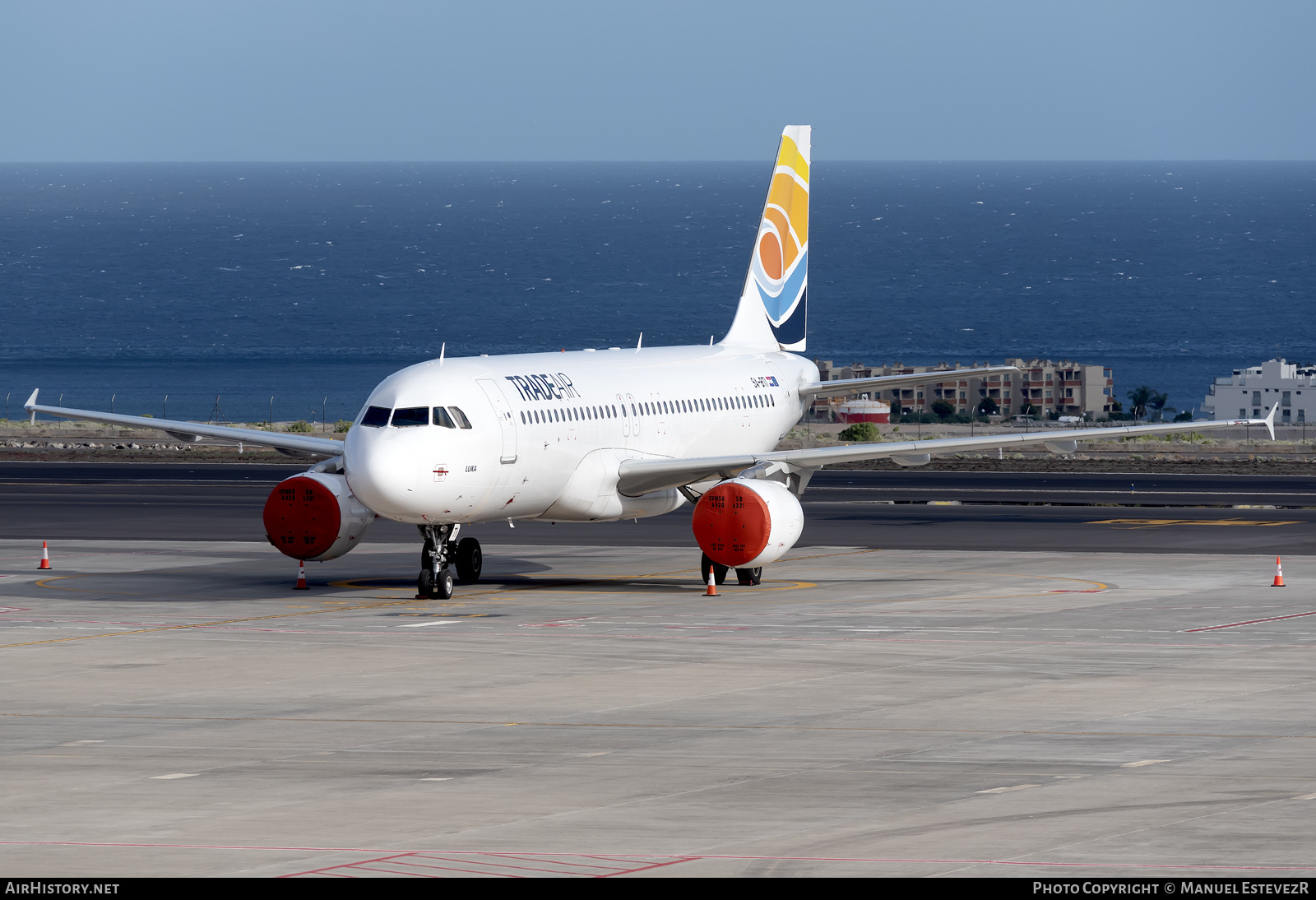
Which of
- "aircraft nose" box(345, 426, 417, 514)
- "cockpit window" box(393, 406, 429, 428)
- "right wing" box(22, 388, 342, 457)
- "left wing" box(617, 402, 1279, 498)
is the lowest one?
"aircraft nose" box(345, 426, 417, 514)

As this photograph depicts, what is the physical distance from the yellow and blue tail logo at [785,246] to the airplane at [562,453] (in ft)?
13.6

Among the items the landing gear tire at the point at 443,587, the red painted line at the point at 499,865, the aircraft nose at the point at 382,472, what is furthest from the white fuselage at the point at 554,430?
the red painted line at the point at 499,865

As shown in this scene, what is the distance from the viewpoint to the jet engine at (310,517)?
40719 millimetres

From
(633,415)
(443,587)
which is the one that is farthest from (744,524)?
(443,587)

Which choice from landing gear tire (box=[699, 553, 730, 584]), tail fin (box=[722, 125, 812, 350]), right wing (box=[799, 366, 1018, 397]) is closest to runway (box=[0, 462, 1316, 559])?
right wing (box=[799, 366, 1018, 397])

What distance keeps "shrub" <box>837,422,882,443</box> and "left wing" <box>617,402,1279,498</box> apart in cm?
5158

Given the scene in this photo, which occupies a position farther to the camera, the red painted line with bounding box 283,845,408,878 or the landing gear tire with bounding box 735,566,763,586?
the landing gear tire with bounding box 735,566,763,586

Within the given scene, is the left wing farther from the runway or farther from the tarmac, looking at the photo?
the runway

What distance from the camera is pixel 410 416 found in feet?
122

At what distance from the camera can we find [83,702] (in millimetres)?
26844

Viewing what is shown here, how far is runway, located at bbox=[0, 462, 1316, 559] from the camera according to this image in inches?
2058

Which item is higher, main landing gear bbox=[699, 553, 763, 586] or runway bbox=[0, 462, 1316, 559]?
runway bbox=[0, 462, 1316, 559]

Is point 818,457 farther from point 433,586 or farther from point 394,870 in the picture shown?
point 394,870

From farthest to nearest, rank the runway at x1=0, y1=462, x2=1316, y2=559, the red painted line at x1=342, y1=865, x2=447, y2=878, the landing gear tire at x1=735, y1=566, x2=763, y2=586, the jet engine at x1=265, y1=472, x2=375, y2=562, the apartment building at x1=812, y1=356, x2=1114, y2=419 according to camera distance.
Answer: the apartment building at x1=812, y1=356, x2=1114, y2=419, the runway at x1=0, y1=462, x2=1316, y2=559, the landing gear tire at x1=735, y1=566, x2=763, y2=586, the jet engine at x1=265, y1=472, x2=375, y2=562, the red painted line at x1=342, y1=865, x2=447, y2=878
